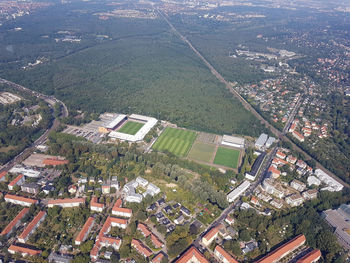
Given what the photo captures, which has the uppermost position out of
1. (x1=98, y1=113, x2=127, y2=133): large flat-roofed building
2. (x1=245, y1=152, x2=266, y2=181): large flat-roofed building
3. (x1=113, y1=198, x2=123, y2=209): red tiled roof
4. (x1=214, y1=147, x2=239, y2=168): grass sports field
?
(x1=113, y1=198, x2=123, y2=209): red tiled roof

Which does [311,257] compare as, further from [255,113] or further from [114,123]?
[114,123]

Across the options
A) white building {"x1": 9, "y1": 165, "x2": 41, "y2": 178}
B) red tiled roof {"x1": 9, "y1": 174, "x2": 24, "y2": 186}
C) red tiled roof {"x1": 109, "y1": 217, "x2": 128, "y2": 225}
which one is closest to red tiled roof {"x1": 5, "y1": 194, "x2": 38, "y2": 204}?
red tiled roof {"x1": 9, "y1": 174, "x2": 24, "y2": 186}

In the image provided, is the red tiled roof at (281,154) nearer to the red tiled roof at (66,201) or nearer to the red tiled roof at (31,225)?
the red tiled roof at (66,201)

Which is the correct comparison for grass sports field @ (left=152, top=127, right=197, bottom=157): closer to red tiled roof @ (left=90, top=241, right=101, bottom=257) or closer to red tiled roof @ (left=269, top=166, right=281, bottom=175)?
red tiled roof @ (left=269, top=166, right=281, bottom=175)

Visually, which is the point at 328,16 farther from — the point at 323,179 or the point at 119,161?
the point at 119,161

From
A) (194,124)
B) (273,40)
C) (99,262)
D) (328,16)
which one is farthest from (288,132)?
(328,16)
